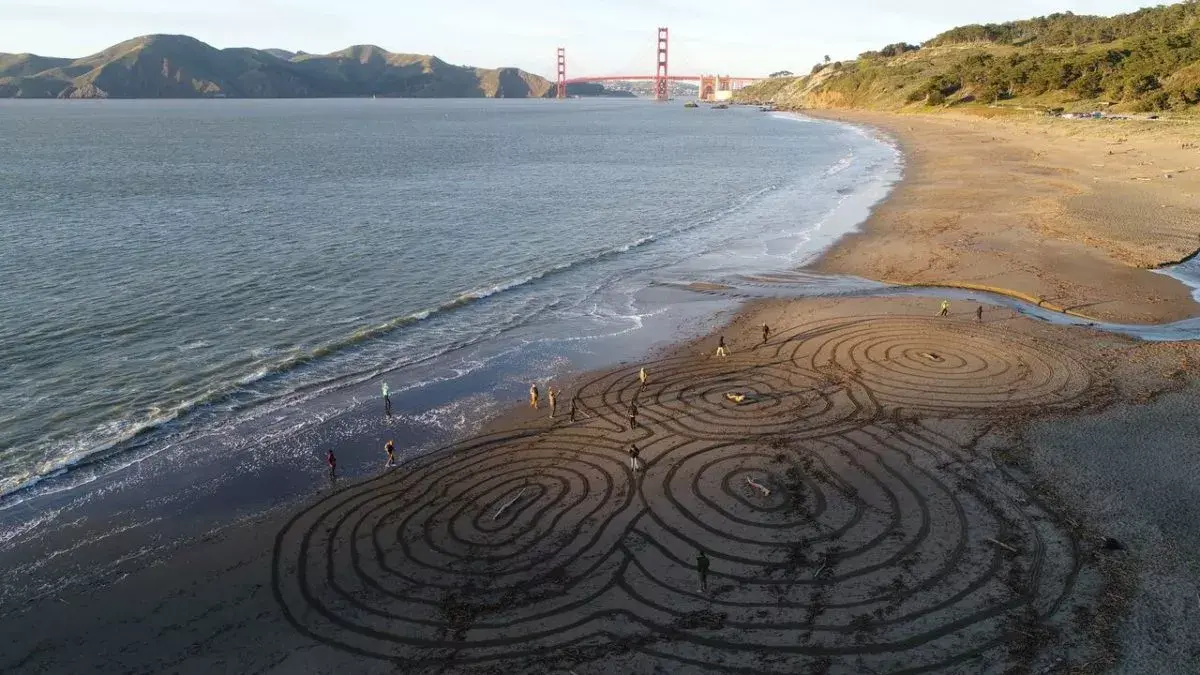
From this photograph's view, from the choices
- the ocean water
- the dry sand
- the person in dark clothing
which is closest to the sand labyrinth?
the person in dark clothing

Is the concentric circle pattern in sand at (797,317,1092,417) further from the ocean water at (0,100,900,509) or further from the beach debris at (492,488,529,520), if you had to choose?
the beach debris at (492,488,529,520)

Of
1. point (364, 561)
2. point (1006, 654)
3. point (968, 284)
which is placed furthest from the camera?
point (968, 284)

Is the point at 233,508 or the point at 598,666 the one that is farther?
A: the point at 233,508

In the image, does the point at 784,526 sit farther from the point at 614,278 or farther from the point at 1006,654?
the point at 614,278

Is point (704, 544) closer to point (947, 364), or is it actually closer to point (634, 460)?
point (634, 460)

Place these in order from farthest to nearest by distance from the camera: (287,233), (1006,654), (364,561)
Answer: (287,233) < (364,561) < (1006,654)

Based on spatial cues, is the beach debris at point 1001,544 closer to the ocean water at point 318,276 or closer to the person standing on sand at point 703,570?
the person standing on sand at point 703,570

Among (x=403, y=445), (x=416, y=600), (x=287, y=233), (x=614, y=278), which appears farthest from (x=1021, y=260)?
(x=287, y=233)
